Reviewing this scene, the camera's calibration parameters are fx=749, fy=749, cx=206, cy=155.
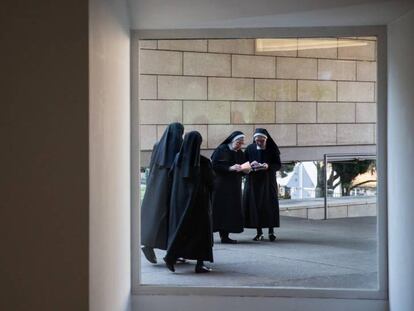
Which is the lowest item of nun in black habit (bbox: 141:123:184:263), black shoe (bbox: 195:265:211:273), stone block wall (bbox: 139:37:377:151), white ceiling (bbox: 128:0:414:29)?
black shoe (bbox: 195:265:211:273)

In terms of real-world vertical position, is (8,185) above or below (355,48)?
below

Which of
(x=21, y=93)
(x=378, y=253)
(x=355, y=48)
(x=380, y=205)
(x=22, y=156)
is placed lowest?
(x=378, y=253)

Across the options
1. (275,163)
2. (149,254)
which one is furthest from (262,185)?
(149,254)

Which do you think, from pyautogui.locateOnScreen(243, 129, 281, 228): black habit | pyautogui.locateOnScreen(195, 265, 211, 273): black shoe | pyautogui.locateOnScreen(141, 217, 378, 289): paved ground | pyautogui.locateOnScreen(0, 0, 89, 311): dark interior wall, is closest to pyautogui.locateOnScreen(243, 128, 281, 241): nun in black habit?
pyautogui.locateOnScreen(243, 129, 281, 228): black habit

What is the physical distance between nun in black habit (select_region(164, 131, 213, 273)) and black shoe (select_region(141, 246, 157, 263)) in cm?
11

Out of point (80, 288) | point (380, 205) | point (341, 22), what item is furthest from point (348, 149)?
point (80, 288)

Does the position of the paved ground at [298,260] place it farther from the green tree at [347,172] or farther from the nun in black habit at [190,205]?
the green tree at [347,172]

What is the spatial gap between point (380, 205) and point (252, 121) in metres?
1.38

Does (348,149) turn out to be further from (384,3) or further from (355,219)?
(384,3)

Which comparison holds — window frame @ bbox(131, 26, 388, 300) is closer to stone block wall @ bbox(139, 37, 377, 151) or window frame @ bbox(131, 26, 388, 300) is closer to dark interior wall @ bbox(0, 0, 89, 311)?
stone block wall @ bbox(139, 37, 377, 151)

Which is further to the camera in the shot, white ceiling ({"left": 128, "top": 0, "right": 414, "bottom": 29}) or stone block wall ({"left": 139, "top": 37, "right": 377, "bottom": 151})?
stone block wall ({"left": 139, "top": 37, "right": 377, "bottom": 151})

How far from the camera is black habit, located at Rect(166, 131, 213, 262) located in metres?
6.82

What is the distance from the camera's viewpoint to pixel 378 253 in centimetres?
675

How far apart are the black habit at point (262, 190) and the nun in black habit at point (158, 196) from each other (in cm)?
70
